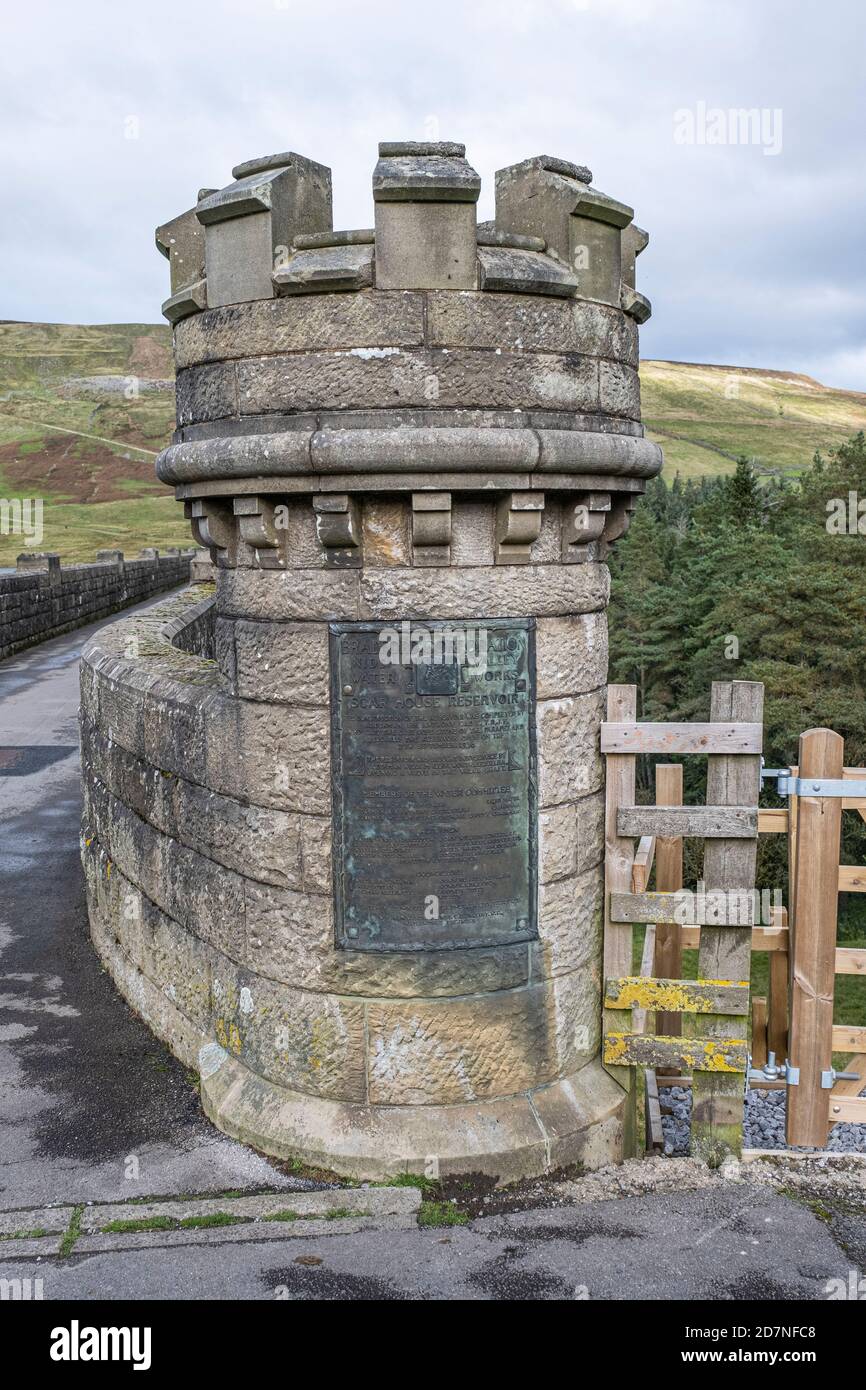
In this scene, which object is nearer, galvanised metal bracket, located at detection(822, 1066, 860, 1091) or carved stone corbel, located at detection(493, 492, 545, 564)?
carved stone corbel, located at detection(493, 492, 545, 564)

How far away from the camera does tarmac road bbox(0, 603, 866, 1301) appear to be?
370cm

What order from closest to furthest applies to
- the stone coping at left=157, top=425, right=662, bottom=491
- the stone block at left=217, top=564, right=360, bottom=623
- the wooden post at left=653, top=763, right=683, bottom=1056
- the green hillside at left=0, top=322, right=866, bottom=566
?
the stone coping at left=157, top=425, right=662, bottom=491
the stone block at left=217, top=564, right=360, bottom=623
the wooden post at left=653, top=763, right=683, bottom=1056
the green hillside at left=0, top=322, right=866, bottom=566

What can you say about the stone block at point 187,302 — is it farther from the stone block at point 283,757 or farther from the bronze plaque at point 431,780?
the stone block at point 283,757

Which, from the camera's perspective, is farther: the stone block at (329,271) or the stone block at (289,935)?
the stone block at (289,935)

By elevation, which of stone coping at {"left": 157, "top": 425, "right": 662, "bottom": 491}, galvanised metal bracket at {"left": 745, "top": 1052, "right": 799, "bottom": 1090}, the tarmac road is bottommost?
the tarmac road

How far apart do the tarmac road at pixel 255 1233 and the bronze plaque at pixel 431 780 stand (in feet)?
3.62

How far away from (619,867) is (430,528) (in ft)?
5.69

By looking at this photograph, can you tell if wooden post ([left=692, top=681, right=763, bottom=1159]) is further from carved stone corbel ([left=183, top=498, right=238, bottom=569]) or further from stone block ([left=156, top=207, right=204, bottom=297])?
stone block ([left=156, top=207, right=204, bottom=297])

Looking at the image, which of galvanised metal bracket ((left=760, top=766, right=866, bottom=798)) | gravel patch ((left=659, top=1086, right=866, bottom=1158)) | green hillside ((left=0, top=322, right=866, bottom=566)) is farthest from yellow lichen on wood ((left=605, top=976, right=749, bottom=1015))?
green hillside ((left=0, top=322, right=866, bottom=566))

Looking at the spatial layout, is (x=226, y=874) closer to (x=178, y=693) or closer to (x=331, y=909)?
(x=331, y=909)

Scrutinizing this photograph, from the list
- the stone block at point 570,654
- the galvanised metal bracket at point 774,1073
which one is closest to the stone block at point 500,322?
the stone block at point 570,654

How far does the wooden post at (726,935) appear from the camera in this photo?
4.54 m

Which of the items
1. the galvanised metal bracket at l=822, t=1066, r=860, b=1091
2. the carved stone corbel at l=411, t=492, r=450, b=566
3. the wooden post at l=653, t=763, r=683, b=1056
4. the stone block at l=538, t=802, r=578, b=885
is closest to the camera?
the carved stone corbel at l=411, t=492, r=450, b=566

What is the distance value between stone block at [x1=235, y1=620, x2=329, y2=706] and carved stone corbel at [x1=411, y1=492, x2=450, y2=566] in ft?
1.70
